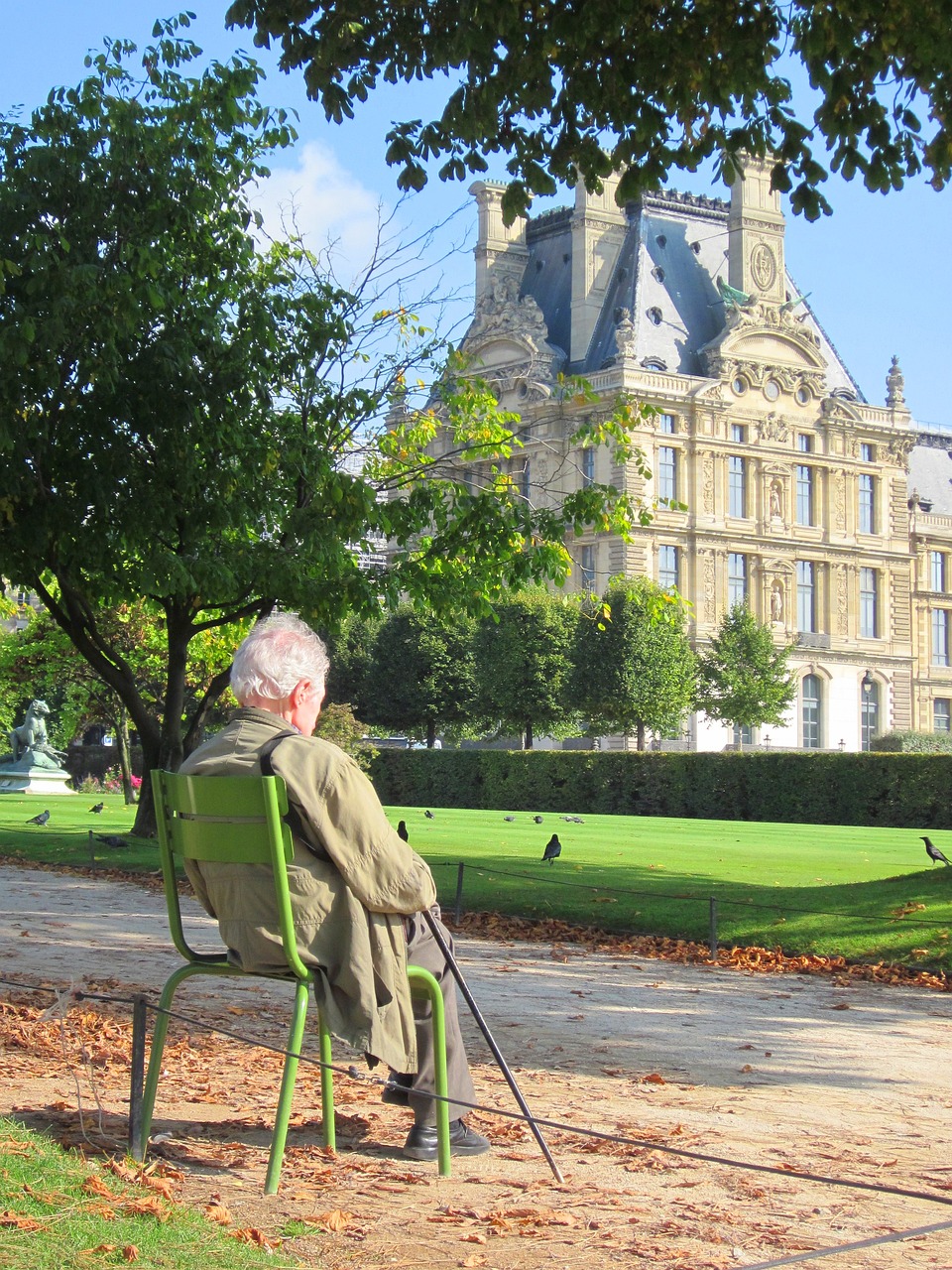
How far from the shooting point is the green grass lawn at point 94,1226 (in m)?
3.71

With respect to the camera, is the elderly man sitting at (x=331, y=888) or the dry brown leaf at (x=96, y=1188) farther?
the elderly man sitting at (x=331, y=888)

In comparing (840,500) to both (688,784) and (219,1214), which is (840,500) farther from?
(219,1214)

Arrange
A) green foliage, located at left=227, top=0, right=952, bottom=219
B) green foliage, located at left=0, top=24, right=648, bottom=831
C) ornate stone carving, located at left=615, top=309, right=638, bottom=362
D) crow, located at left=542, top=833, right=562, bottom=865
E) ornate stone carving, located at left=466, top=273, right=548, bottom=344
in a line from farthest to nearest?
ornate stone carving, located at left=466, top=273, right=548, bottom=344
ornate stone carving, located at left=615, top=309, right=638, bottom=362
crow, located at left=542, top=833, right=562, bottom=865
green foliage, located at left=0, top=24, right=648, bottom=831
green foliage, located at left=227, top=0, right=952, bottom=219

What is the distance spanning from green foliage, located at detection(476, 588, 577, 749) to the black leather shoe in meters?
54.4

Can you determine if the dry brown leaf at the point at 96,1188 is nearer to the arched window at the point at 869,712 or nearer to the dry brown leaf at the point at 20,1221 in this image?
the dry brown leaf at the point at 20,1221

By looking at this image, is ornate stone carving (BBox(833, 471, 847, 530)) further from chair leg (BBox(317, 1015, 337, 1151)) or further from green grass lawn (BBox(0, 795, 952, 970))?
chair leg (BBox(317, 1015, 337, 1151))

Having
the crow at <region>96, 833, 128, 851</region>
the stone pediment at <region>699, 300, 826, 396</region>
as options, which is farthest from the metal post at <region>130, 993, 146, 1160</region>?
the stone pediment at <region>699, 300, 826, 396</region>

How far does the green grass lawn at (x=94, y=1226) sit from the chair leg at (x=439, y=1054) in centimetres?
86

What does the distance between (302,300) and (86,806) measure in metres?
20.9

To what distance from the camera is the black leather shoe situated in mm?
4949

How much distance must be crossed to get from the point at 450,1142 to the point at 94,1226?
136cm

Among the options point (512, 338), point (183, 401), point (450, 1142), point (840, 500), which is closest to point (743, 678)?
point (840, 500)

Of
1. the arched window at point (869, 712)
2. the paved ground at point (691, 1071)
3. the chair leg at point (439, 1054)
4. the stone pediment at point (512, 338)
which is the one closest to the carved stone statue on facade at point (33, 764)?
the paved ground at point (691, 1071)

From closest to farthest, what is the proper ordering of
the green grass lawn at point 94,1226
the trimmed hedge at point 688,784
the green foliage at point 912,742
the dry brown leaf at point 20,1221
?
the green grass lawn at point 94,1226, the dry brown leaf at point 20,1221, the trimmed hedge at point 688,784, the green foliage at point 912,742
